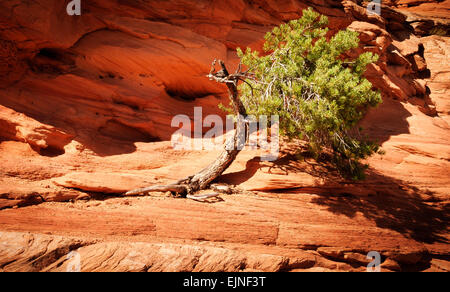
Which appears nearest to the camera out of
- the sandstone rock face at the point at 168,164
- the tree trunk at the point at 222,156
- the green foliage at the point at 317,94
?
the sandstone rock face at the point at 168,164

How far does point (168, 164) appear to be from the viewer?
870cm

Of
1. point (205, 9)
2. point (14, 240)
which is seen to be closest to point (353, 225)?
point (14, 240)

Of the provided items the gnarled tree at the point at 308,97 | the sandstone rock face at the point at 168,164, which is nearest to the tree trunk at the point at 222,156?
the gnarled tree at the point at 308,97

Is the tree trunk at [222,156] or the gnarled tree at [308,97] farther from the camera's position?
the tree trunk at [222,156]

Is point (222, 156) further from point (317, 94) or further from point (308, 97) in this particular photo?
point (317, 94)

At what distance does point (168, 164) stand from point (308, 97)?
5.03 metres

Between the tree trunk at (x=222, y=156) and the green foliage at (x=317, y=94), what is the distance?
50 centimetres

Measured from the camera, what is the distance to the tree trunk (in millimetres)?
7297

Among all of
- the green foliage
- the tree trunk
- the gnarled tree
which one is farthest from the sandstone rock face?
the green foliage

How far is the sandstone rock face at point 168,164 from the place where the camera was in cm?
551

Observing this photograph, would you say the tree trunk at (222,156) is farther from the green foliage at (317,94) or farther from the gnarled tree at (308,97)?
the green foliage at (317,94)

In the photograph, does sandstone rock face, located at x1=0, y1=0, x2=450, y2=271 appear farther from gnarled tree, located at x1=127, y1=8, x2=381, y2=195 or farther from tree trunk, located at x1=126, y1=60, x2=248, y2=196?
gnarled tree, located at x1=127, y1=8, x2=381, y2=195

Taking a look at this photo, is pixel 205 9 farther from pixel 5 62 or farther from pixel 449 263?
pixel 449 263
